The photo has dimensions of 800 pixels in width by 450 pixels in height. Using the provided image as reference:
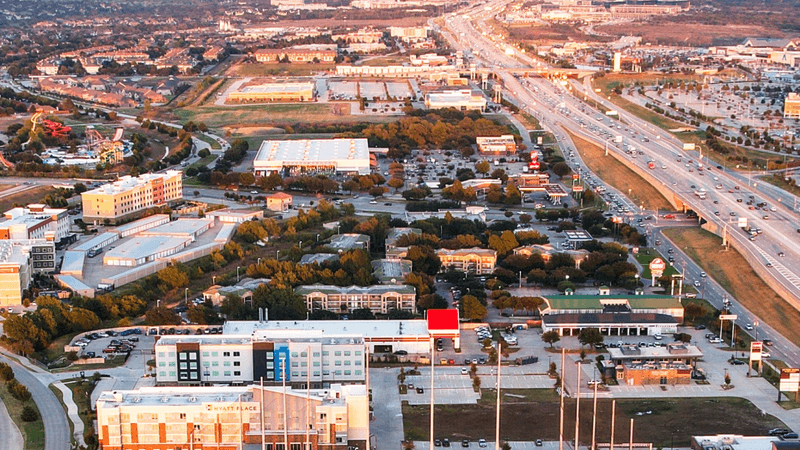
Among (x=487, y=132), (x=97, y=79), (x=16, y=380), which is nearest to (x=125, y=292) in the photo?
(x=16, y=380)

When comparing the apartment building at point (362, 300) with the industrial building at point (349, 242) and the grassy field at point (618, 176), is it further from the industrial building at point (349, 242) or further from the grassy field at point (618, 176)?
the grassy field at point (618, 176)

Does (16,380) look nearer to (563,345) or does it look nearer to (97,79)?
(563,345)

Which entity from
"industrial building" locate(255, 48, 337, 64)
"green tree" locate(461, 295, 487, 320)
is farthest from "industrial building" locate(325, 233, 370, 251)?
"industrial building" locate(255, 48, 337, 64)

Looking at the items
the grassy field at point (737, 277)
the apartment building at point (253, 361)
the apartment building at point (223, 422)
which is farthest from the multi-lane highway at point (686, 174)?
the apartment building at point (223, 422)

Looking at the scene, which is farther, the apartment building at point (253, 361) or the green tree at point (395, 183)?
the green tree at point (395, 183)

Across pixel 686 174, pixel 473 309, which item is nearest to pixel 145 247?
pixel 473 309

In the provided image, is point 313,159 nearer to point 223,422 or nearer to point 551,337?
point 551,337
